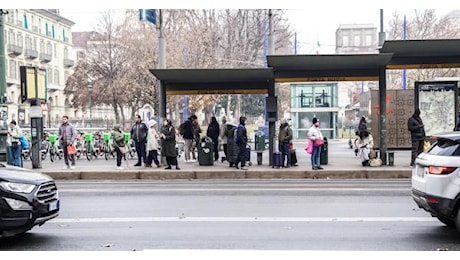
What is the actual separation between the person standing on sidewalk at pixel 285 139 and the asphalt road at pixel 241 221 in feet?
12.4

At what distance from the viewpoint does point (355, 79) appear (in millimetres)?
18578

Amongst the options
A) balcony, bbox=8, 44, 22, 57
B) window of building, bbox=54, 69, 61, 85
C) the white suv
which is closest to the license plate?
the white suv

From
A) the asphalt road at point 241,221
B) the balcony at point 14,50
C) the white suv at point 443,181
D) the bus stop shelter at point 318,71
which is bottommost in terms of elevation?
the asphalt road at point 241,221

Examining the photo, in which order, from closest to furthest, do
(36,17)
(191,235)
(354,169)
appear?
1. (191,235)
2. (354,169)
3. (36,17)

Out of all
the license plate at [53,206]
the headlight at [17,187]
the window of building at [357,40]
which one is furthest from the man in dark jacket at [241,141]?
the window of building at [357,40]

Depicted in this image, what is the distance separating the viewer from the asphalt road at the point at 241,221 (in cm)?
779

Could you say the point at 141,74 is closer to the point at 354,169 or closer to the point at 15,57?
the point at 354,169

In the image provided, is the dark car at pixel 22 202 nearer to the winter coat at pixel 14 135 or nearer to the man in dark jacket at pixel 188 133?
the winter coat at pixel 14 135

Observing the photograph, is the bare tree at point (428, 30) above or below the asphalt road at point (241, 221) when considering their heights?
above

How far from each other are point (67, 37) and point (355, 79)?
91497 millimetres

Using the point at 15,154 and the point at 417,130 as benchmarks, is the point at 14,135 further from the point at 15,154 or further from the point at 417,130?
the point at 417,130

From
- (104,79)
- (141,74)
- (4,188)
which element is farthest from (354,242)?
(104,79)

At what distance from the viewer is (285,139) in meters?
18.1

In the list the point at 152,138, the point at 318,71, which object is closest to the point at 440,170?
the point at 318,71
